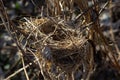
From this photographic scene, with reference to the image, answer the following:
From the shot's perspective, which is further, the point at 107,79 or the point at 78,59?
the point at 107,79

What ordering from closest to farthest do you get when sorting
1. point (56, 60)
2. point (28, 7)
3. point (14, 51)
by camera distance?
point (56, 60) < point (14, 51) < point (28, 7)

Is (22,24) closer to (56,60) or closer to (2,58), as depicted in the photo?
(56,60)

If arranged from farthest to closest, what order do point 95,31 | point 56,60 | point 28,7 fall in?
point 28,7
point 95,31
point 56,60

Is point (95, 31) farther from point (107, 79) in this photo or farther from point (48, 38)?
point (107, 79)

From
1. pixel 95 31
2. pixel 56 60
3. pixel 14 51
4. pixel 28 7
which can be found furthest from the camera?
pixel 28 7

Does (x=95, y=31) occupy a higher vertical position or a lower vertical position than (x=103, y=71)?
higher

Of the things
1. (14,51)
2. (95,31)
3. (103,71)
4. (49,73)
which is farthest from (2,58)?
(49,73)

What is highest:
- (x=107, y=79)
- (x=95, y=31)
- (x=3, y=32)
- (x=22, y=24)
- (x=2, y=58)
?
(x=22, y=24)

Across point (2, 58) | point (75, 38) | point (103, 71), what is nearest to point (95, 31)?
point (75, 38)

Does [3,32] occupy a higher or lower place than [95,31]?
lower
